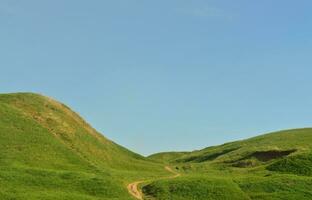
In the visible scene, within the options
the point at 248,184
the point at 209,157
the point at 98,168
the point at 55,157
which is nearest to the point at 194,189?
the point at 248,184

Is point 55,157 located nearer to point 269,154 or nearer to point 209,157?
point 269,154

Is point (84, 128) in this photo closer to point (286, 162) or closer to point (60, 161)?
point (60, 161)

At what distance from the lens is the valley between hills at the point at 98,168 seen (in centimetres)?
5781

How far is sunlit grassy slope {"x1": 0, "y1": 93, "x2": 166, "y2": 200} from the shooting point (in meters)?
56.6

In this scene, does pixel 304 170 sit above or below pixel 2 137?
below

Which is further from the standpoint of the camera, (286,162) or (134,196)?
(286,162)

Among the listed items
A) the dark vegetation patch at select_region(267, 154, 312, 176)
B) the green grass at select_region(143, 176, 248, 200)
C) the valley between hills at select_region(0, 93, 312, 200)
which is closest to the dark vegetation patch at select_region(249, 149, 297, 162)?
the valley between hills at select_region(0, 93, 312, 200)

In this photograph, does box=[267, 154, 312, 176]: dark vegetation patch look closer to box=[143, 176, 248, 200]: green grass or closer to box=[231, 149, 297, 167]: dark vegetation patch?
box=[231, 149, 297, 167]: dark vegetation patch

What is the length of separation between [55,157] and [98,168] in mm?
6440

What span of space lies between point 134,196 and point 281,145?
49.1 m

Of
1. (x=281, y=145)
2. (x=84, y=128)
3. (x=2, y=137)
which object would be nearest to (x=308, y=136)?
(x=281, y=145)

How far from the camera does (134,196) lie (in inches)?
2282

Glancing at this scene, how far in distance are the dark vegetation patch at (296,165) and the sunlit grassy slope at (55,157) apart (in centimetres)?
1914

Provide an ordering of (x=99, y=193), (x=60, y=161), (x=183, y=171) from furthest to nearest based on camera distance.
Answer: (x=183, y=171) → (x=60, y=161) → (x=99, y=193)
